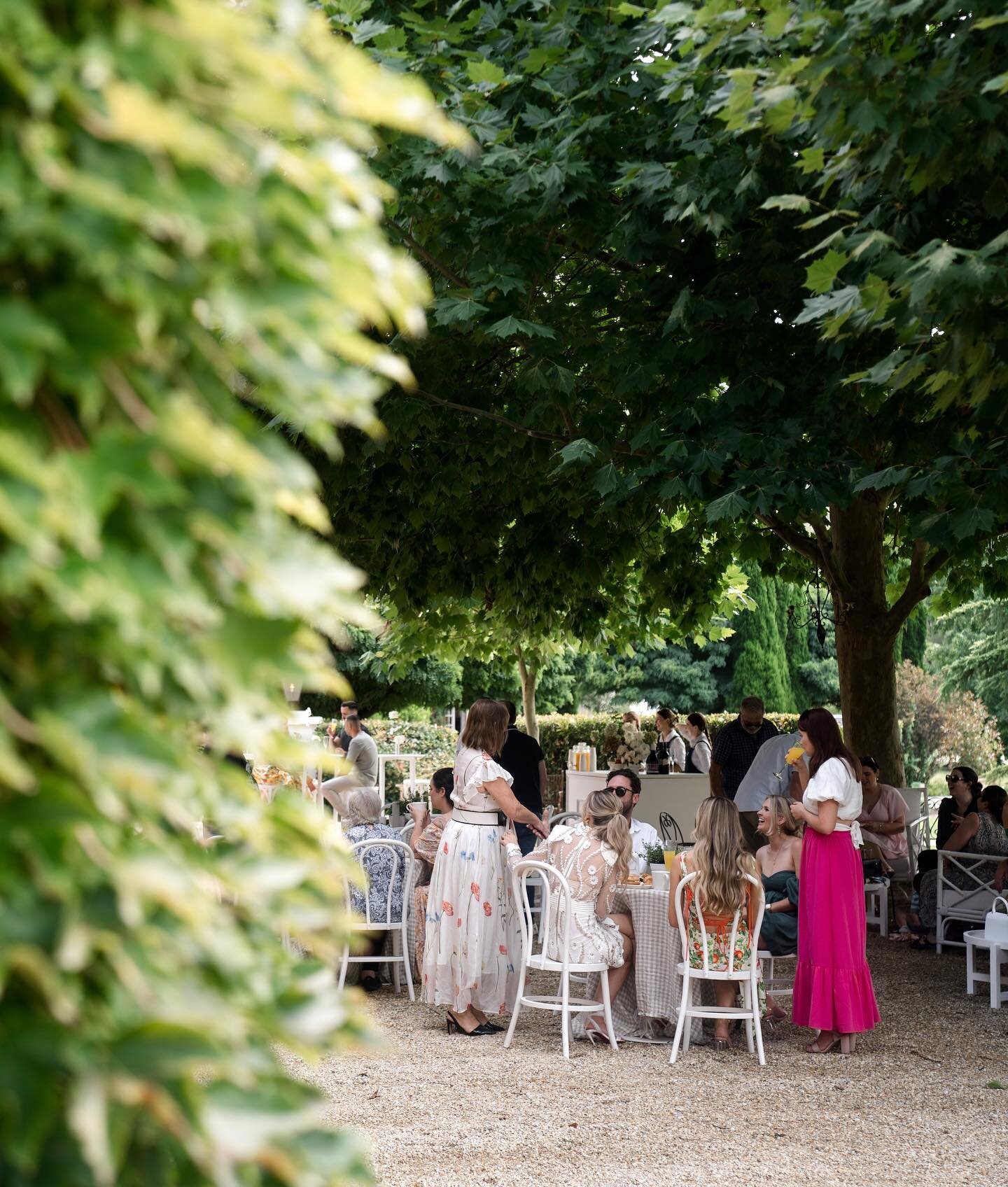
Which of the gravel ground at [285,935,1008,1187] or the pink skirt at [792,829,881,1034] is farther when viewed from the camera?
the pink skirt at [792,829,881,1034]

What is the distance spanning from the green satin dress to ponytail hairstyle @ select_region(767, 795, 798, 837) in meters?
0.30

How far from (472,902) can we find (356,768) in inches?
51.4

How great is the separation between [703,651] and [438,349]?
2941 centimetres

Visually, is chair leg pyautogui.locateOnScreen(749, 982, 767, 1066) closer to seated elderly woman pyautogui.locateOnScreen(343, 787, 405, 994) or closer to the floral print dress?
the floral print dress

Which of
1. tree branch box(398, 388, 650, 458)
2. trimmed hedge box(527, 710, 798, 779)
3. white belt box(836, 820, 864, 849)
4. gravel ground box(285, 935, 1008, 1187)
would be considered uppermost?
tree branch box(398, 388, 650, 458)

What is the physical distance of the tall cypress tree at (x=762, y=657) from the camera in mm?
35469

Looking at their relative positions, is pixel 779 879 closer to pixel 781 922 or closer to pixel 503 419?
pixel 781 922

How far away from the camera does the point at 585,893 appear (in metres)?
7.39

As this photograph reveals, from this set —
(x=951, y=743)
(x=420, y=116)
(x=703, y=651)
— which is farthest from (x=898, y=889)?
(x=703, y=651)

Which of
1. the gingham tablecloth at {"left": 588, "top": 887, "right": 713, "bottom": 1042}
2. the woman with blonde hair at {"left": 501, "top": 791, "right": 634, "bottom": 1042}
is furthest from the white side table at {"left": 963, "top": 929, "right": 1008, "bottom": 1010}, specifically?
the woman with blonde hair at {"left": 501, "top": 791, "right": 634, "bottom": 1042}

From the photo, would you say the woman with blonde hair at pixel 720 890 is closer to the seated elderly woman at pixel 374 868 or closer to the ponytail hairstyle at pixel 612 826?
the ponytail hairstyle at pixel 612 826

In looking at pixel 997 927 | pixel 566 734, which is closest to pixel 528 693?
pixel 566 734

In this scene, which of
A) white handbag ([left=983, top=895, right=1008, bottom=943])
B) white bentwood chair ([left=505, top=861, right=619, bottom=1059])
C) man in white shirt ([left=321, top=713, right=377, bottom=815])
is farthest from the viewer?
man in white shirt ([left=321, top=713, right=377, bottom=815])

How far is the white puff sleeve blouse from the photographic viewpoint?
7070 mm
